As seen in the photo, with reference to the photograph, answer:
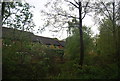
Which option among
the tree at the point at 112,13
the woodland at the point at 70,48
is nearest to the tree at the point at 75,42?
the woodland at the point at 70,48

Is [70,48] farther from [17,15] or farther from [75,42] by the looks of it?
[17,15]

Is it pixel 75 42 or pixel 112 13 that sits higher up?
pixel 112 13

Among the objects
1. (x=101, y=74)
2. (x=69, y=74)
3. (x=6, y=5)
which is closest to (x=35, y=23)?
(x=6, y=5)

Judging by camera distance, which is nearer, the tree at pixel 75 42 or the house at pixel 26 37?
the house at pixel 26 37

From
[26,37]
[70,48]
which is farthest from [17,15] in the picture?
[70,48]

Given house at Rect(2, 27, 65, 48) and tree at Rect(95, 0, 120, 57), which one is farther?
tree at Rect(95, 0, 120, 57)

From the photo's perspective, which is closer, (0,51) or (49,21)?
(0,51)

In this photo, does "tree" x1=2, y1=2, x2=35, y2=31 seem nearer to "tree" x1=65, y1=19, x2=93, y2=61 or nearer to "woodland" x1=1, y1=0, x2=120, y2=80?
"woodland" x1=1, y1=0, x2=120, y2=80

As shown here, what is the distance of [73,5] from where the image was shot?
11.0 feet

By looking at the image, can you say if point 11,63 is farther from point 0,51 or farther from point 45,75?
point 45,75

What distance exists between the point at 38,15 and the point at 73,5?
0.93 m

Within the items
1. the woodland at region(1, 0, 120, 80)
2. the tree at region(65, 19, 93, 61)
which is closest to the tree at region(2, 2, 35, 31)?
the woodland at region(1, 0, 120, 80)

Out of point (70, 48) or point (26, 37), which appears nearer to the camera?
point (26, 37)

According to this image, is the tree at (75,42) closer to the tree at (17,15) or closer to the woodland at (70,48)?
the woodland at (70,48)
